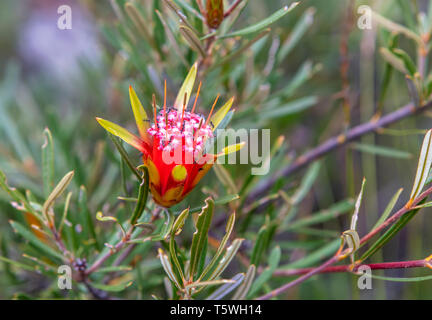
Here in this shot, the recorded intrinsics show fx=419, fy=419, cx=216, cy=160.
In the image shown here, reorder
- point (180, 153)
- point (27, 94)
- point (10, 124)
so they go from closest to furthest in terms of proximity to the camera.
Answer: point (180, 153) → point (10, 124) → point (27, 94)

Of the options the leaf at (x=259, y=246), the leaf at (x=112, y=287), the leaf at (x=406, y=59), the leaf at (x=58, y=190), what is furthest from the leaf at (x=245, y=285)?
the leaf at (x=406, y=59)

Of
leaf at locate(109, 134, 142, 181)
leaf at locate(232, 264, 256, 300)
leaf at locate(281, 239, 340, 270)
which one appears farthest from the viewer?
leaf at locate(281, 239, 340, 270)

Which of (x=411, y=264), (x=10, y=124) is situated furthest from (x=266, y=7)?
(x=411, y=264)

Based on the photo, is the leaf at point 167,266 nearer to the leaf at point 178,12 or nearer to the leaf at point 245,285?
the leaf at point 245,285

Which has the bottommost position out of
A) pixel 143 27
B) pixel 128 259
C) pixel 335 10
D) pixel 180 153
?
pixel 128 259

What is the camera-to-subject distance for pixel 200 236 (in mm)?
495

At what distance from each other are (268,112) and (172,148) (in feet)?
1.24

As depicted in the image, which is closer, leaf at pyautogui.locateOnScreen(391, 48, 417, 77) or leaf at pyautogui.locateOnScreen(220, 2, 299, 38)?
leaf at pyautogui.locateOnScreen(220, 2, 299, 38)

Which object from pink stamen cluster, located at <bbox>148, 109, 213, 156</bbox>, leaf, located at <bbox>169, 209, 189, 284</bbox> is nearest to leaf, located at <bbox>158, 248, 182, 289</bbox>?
leaf, located at <bbox>169, 209, 189, 284</bbox>

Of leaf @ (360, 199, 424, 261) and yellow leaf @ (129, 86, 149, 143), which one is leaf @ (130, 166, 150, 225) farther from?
leaf @ (360, 199, 424, 261)

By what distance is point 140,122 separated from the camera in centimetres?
49

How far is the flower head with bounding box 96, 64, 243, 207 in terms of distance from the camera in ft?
1.52

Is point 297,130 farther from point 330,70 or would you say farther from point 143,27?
point 143,27

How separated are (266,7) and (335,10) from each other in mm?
193
